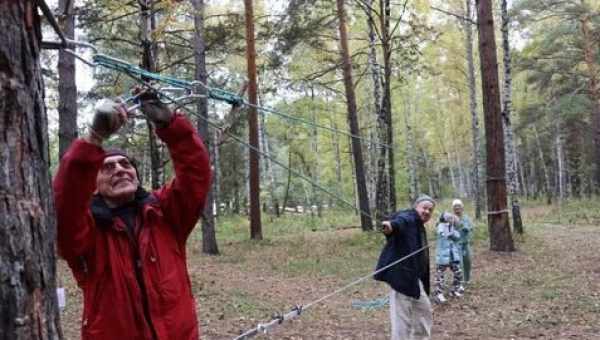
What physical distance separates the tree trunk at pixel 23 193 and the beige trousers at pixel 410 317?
4.43m

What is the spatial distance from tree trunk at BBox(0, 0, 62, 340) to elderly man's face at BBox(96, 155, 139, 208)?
68 centimetres

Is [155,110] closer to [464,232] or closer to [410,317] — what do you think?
[410,317]

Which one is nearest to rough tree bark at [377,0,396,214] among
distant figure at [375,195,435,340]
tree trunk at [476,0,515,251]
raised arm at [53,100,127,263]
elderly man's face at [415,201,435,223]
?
tree trunk at [476,0,515,251]

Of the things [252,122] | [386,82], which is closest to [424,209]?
[386,82]

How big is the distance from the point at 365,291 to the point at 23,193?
28.9 feet

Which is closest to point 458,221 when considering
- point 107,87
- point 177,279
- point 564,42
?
point 177,279

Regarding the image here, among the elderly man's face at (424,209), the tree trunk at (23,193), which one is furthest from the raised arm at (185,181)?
the elderly man's face at (424,209)

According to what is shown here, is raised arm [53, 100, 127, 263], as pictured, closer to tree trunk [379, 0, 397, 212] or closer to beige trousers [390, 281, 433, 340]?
beige trousers [390, 281, 433, 340]

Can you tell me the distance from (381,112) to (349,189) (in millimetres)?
26836

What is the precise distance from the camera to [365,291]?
989cm

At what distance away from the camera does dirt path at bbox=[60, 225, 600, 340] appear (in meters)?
6.93

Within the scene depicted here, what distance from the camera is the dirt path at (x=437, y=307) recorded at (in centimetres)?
693

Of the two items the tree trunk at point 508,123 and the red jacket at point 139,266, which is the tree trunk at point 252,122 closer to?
the tree trunk at point 508,123

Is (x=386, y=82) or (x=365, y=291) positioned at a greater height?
(x=386, y=82)
